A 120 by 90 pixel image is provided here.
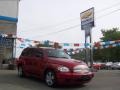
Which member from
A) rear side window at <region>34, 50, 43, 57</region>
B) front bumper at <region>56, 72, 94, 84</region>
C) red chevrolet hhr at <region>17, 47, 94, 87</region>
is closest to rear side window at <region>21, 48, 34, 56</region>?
red chevrolet hhr at <region>17, 47, 94, 87</region>

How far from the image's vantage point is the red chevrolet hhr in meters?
12.5

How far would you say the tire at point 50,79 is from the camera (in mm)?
12805

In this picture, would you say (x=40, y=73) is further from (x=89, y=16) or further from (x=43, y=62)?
(x=89, y=16)

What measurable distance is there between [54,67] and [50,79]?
0.64m

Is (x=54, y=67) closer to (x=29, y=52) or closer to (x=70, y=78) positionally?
(x=70, y=78)

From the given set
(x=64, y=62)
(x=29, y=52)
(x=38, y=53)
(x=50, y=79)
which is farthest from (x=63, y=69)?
(x=29, y=52)

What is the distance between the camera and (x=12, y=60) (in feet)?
82.8

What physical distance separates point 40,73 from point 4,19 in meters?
12.5

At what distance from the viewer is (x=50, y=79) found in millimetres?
13062

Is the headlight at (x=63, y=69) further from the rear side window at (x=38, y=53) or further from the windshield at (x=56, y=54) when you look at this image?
the rear side window at (x=38, y=53)

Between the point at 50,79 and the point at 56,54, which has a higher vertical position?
the point at 56,54

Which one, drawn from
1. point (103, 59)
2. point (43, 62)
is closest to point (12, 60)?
point (43, 62)

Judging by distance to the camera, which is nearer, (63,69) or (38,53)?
(63,69)

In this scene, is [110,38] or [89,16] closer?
[89,16]
